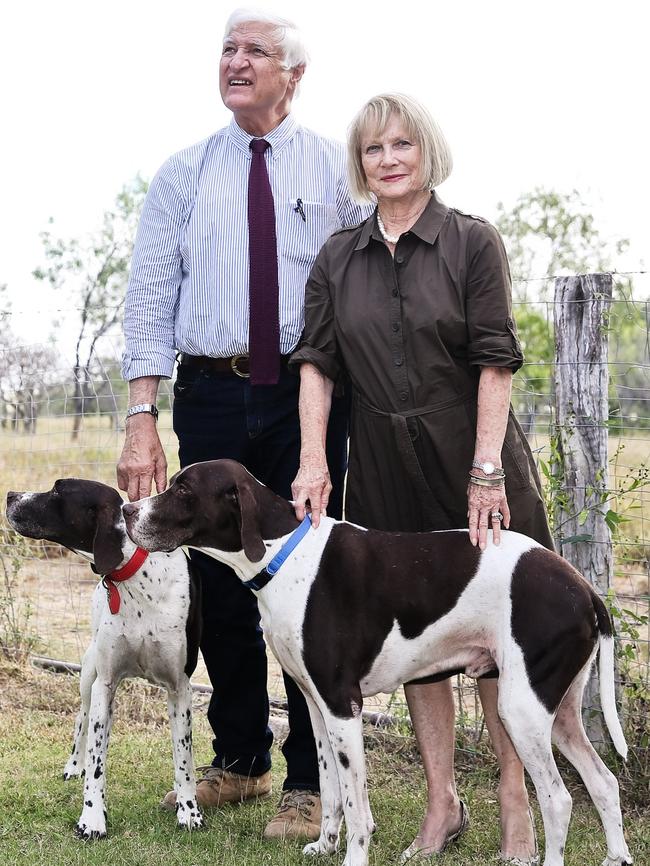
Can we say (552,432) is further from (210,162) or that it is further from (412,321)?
(210,162)

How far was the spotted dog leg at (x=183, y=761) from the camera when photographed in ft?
12.8

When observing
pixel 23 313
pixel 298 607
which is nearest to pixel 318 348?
pixel 298 607

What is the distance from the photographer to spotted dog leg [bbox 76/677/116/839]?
3803 millimetres

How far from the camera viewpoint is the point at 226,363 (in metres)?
3.86

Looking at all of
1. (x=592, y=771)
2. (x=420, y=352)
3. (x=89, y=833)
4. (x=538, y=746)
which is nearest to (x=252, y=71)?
(x=420, y=352)

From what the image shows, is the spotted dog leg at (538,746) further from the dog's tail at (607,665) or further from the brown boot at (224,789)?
the brown boot at (224,789)

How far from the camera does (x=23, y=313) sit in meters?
6.14

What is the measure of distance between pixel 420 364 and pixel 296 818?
1781 mm

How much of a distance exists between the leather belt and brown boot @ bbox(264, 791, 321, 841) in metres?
1.63

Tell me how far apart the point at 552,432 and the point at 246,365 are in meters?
1.51

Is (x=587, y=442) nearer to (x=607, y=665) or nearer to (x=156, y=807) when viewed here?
(x=607, y=665)

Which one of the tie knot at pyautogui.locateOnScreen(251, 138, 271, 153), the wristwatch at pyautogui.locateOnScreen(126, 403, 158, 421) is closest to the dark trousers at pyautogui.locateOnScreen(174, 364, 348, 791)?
the wristwatch at pyautogui.locateOnScreen(126, 403, 158, 421)

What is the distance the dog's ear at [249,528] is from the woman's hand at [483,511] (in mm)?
683

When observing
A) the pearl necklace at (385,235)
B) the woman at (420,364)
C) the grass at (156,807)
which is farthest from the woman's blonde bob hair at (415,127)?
the grass at (156,807)
